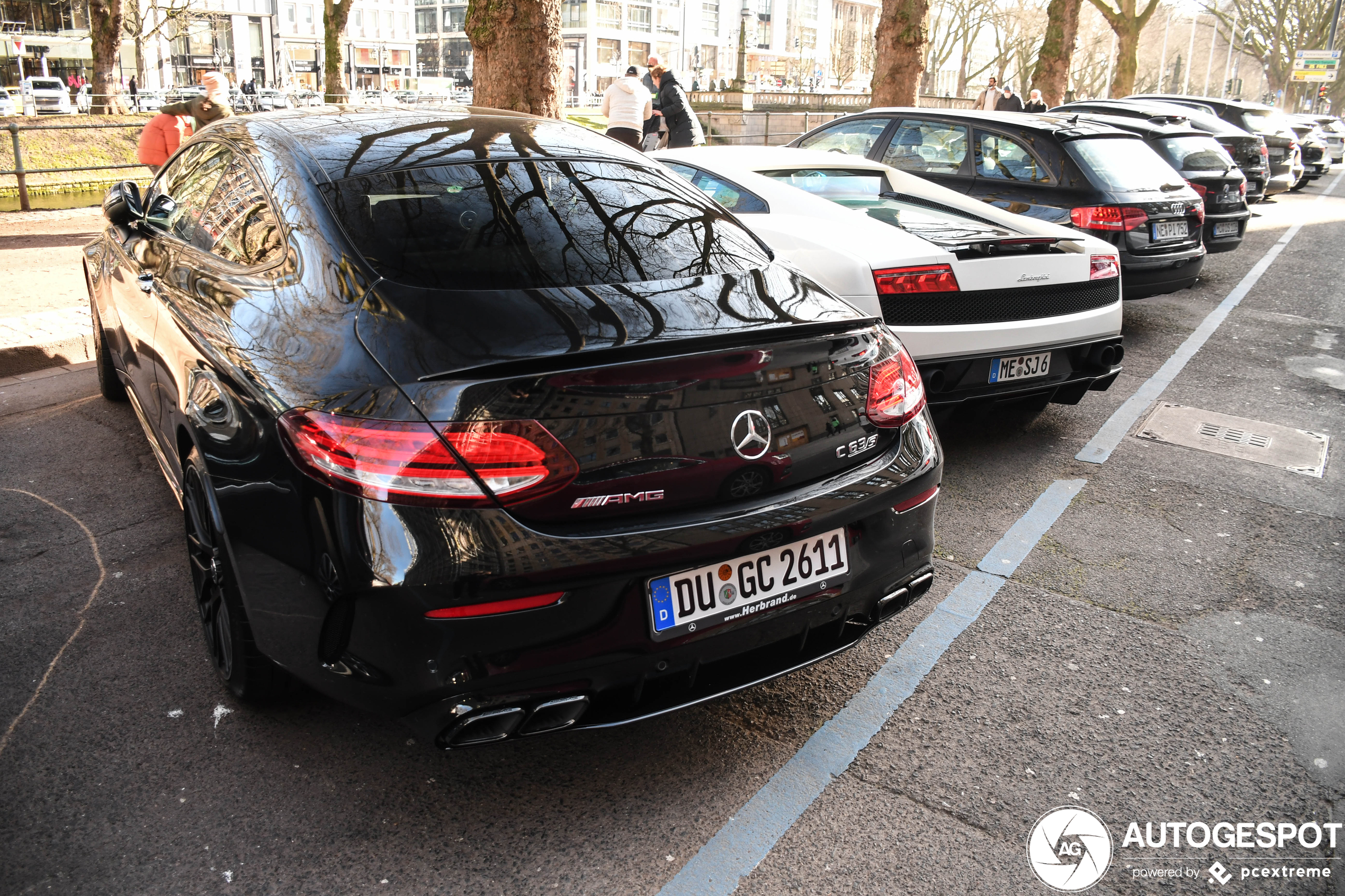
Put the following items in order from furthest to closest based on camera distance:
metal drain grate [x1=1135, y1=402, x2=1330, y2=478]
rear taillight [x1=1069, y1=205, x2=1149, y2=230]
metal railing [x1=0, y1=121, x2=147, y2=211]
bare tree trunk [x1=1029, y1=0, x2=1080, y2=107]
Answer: bare tree trunk [x1=1029, y1=0, x2=1080, y2=107] → metal railing [x1=0, y1=121, x2=147, y2=211] → rear taillight [x1=1069, y1=205, x2=1149, y2=230] → metal drain grate [x1=1135, y1=402, x2=1330, y2=478]

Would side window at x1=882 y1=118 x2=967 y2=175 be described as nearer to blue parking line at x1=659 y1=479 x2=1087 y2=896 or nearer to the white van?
blue parking line at x1=659 y1=479 x2=1087 y2=896

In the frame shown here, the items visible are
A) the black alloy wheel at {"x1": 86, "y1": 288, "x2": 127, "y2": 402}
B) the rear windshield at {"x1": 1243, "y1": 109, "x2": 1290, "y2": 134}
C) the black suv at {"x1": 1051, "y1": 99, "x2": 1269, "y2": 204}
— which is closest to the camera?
the black alloy wheel at {"x1": 86, "y1": 288, "x2": 127, "y2": 402}

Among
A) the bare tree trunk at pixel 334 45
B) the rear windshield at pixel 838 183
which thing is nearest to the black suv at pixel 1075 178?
the rear windshield at pixel 838 183

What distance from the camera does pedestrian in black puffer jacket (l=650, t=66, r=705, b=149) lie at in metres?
14.6

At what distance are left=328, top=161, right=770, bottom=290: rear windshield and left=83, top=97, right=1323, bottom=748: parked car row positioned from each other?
1 centimetres

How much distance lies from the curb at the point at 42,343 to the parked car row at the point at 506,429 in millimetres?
2979

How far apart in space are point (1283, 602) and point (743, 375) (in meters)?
2.61

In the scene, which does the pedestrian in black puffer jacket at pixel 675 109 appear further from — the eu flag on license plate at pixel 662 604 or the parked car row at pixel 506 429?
the eu flag on license plate at pixel 662 604

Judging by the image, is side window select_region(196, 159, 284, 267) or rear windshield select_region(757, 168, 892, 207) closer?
side window select_region(196, 159, 284, 267)

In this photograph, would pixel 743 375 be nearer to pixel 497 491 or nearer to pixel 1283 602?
pixel 497 491

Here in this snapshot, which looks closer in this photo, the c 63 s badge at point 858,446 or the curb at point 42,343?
Result: the c 63 s badge at point 858,446

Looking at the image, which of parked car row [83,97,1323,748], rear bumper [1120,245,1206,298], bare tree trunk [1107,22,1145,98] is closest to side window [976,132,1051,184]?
rear bumper [1120,245,1206,298]

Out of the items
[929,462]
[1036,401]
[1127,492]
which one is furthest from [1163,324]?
[929,462]

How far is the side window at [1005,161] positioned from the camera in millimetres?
7762
